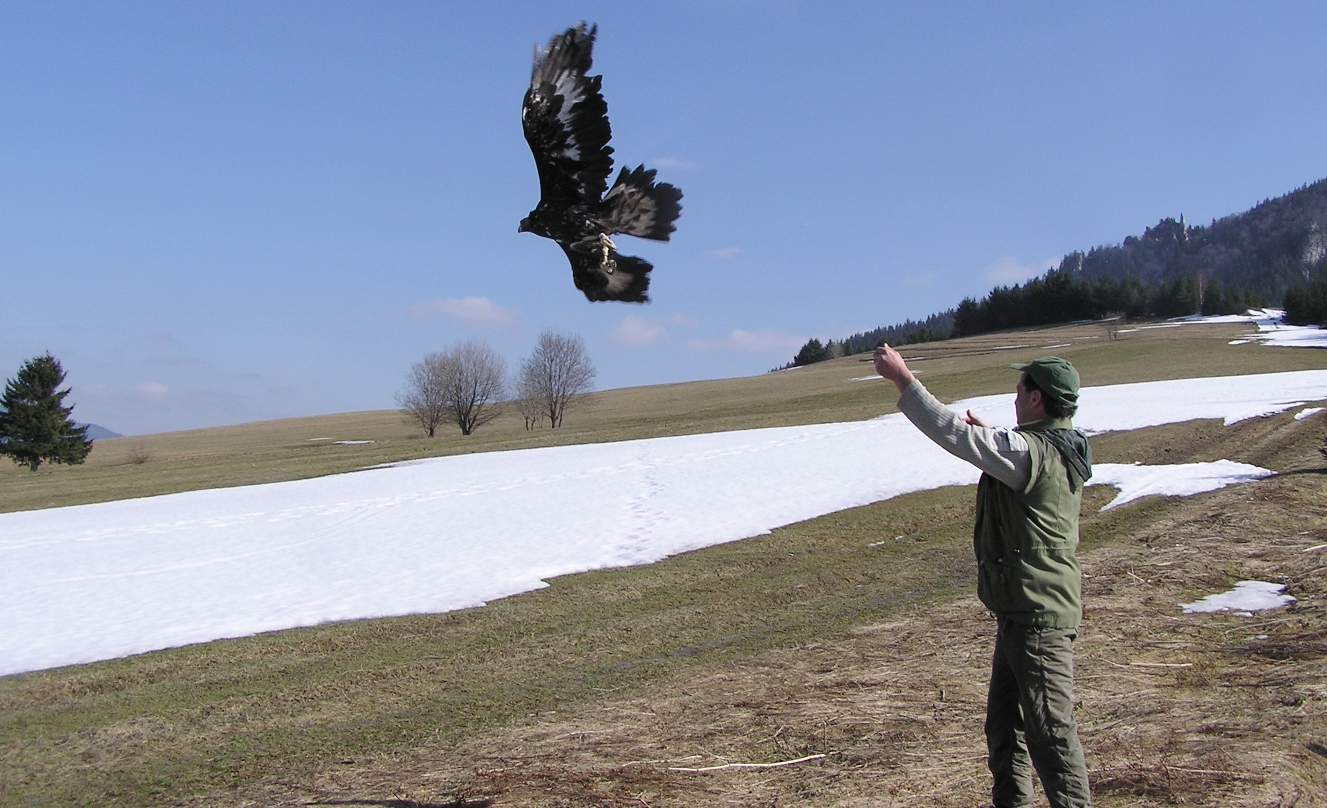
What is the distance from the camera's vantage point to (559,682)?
8406 mm

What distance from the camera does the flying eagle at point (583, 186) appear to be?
3.90 meters

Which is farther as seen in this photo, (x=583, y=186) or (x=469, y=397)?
(x=469, y=397)

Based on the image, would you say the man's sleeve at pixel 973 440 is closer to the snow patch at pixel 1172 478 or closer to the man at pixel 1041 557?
the man at pixel 1041 557

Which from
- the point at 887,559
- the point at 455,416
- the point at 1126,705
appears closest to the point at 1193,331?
the point at 455,416

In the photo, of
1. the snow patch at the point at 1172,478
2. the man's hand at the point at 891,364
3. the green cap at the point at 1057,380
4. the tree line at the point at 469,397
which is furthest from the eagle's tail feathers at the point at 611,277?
the tree line at the point at 469,397

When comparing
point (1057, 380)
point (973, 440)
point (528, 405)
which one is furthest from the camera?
point (528, 405)

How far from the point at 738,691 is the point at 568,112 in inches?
214

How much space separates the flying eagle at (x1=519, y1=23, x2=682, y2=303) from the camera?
3904 millimetres

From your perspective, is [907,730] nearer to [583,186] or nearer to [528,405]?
[583,186]

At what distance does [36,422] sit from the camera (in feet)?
153

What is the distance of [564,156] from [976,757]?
4578mm

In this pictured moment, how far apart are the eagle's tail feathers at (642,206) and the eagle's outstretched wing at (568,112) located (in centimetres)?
10

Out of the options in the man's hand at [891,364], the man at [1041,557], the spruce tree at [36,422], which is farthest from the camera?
the spruce tree at [36,422]

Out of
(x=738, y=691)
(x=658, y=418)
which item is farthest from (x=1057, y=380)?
(x=658, y=418)
